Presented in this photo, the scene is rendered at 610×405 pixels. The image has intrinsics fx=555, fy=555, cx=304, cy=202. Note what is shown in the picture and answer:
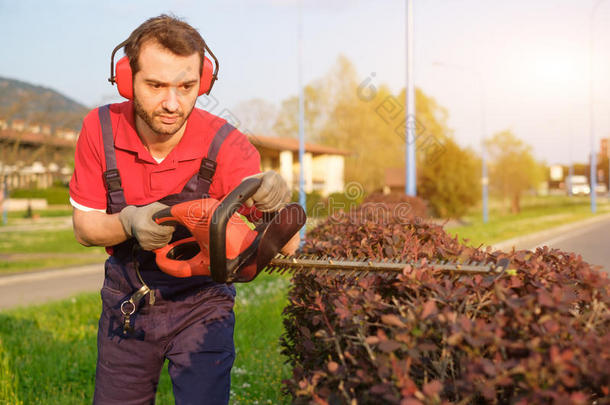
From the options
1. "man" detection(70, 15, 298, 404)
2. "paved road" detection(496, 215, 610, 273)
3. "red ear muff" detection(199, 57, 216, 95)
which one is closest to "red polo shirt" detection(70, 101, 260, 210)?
"man" detection(70, 15, 298, 404)

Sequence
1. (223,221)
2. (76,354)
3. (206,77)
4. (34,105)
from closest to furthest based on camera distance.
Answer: (223,221) < (206,77) < (76,354) < (34,105)

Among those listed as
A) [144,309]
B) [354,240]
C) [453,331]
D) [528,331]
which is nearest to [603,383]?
[528,331]

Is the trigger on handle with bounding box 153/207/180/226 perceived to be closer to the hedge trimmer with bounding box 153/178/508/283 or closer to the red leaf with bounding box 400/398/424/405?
the hedge trimmer with bounding box 153/178/508/283

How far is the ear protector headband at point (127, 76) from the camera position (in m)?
2.22

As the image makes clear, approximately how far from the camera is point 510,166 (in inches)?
1777

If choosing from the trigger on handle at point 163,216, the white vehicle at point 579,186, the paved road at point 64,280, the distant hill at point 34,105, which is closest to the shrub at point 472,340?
the trigger on handle at point 163,216

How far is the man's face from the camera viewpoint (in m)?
2.18

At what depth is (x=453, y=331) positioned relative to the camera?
133 centimetres

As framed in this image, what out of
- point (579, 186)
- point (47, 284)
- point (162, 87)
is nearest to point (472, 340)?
point (162, 87)

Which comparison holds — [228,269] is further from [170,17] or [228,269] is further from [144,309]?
[170,17]

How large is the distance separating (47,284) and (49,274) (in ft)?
3.73

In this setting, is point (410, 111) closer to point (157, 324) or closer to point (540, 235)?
point (540, 235)

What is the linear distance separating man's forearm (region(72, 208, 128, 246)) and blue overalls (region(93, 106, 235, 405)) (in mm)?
91

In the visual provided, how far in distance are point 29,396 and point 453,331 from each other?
364cm
